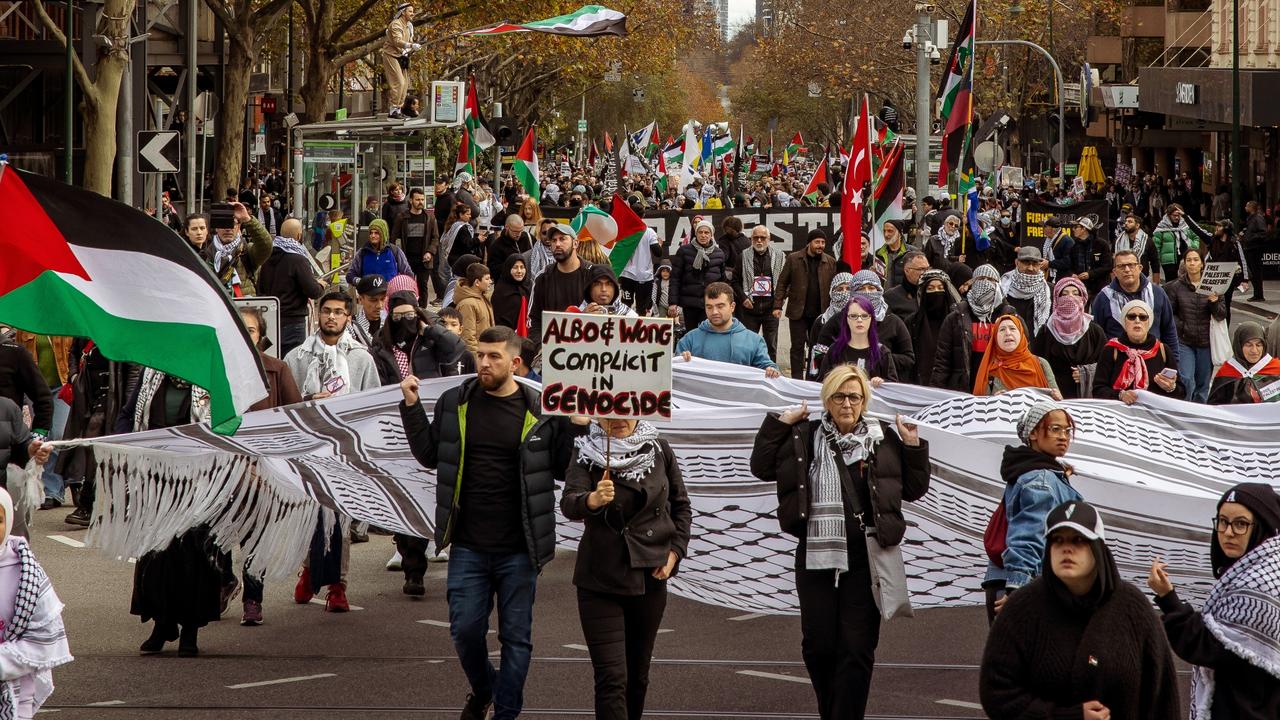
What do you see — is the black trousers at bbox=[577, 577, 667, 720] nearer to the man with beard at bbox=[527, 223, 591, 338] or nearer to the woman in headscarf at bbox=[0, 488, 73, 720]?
the woman in headscarf at bbox=[0, 488, 73, 720]

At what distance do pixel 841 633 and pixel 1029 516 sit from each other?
34.2 inches

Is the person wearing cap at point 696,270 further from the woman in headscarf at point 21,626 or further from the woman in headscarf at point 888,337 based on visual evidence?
the woman in headscarf at point 21,626

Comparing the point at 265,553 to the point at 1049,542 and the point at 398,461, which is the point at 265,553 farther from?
the point at 1049,542

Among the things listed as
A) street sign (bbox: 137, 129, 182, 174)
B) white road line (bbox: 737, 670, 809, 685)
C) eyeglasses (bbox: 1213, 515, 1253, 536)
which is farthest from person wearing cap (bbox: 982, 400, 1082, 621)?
street sign (bbox: 137, 129, 182, 174)

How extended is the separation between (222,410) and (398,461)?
4.07ft

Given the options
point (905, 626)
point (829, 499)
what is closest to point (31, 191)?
point (829, 499)

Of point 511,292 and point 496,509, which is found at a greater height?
point 511,292

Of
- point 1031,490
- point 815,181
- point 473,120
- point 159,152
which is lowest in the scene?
point 1031,490

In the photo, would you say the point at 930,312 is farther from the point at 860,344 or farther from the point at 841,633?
the point at 841,633

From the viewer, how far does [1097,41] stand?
7731 cm

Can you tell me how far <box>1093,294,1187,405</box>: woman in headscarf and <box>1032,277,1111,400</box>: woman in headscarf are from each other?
0.21 m

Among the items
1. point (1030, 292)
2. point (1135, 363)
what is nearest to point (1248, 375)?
point (1135, 363)

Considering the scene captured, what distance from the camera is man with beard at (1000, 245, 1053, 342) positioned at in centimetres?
1398

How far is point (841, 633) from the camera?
6.95 metres
